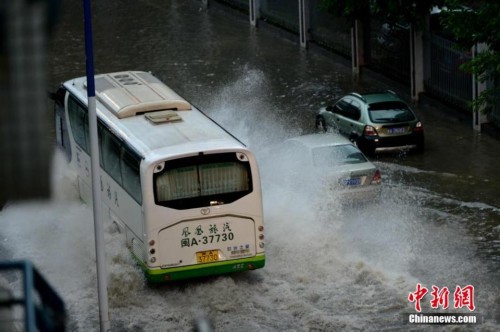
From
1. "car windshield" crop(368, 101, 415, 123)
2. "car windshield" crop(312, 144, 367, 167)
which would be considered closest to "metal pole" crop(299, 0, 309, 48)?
"car windshield" crop(368, 101, 415, 123)

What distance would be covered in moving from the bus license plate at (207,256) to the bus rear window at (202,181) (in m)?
0.72

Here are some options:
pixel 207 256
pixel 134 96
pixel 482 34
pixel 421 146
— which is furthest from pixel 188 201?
pixel 421 146

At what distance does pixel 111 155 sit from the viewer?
1766 cm

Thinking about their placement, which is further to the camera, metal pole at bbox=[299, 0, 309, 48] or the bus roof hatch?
metal pole at bbox=[299, 0, 309, 48]

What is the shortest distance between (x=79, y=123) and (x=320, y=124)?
8.56m

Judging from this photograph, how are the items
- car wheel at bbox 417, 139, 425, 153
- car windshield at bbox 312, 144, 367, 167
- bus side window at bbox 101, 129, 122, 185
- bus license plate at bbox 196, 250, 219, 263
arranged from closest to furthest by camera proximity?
1. bus license plate at bbox 196, 250, 219, 263
2. bus side window at bbox 101, 129, 122, 185
3. car windshield at bbox 312, 144, 367, 167
4. car wheel at bbox 417, 139, 425, 153

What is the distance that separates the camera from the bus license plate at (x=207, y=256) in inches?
622

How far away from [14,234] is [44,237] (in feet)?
2.26

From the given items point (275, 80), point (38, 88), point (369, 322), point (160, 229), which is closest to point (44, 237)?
point (160, 229)

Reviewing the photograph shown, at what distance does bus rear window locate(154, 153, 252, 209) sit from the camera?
616 inches

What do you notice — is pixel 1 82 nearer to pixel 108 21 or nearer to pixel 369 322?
pixel 369 322

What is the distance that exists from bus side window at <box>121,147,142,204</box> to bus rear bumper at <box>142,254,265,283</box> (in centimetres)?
111

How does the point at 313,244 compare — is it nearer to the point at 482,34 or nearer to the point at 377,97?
the point at 482,34

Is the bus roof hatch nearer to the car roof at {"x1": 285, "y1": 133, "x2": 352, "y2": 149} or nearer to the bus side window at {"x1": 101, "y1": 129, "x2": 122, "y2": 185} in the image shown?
the bus side window at {"x1": 101, "y1": 129, "x2": 122, "y2": 185}
